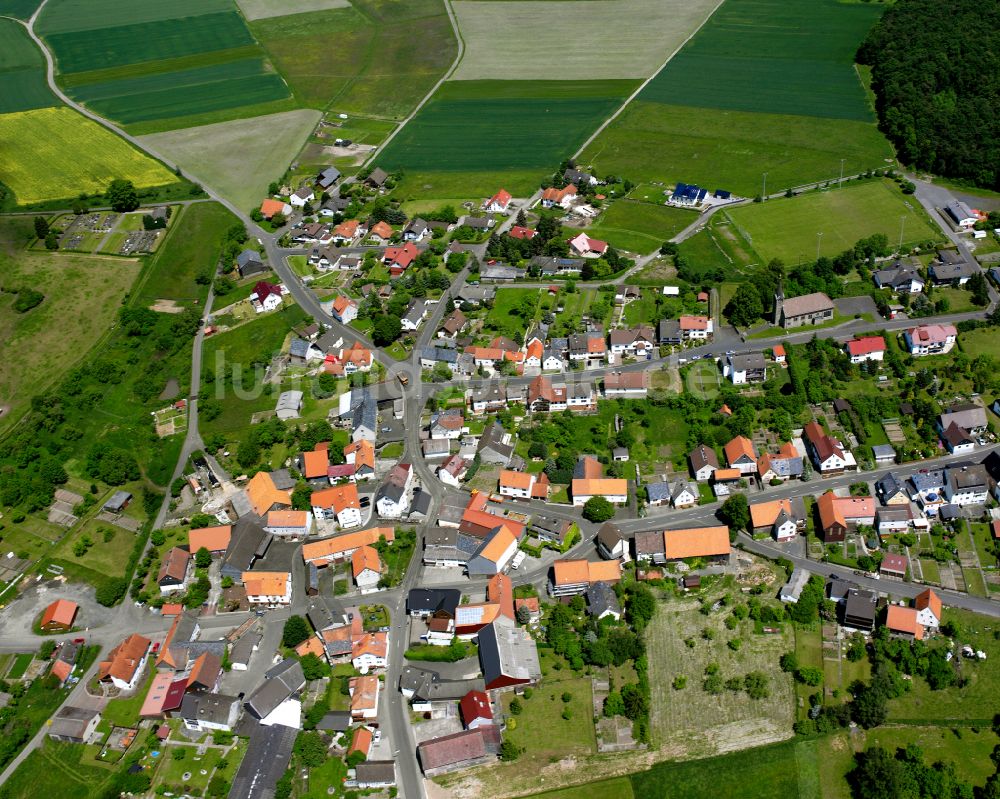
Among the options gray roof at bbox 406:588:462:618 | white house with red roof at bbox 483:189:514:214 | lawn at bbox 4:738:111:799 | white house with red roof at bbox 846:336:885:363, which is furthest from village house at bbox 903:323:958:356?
lawn at bbox 4:738:111:799

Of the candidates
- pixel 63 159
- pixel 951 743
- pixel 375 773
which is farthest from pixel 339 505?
pixel 63 159

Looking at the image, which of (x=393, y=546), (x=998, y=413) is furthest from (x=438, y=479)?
(x=998, y=413)

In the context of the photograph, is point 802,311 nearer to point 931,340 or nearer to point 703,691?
point 931,340

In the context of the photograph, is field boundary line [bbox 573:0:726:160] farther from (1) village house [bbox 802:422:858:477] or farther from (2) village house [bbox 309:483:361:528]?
(2) village house [bbox 309:483:361:528]

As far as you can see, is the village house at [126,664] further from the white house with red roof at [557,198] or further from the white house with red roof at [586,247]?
the white house with red roof at [557,198]

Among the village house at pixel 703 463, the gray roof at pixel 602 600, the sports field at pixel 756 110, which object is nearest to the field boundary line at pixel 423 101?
the sports field at pixel 756 110

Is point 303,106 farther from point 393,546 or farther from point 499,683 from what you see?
point 499,683

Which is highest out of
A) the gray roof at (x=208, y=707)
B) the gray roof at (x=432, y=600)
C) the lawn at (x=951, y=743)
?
the gray roof at (x=432, y=600)
